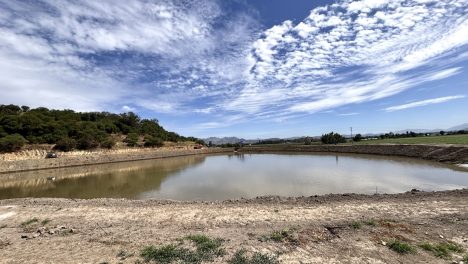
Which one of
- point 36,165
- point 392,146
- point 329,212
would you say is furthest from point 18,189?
point 392,146

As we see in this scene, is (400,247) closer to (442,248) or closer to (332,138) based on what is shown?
(442,248)

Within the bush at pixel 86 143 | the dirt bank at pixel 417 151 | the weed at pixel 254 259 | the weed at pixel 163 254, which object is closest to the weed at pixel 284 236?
the weed at pixel 254 259

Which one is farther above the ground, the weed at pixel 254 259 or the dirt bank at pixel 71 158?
the dirt bank at pixel 71 158


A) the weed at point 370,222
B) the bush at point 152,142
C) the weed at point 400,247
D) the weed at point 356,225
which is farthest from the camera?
the bush at point 152,142

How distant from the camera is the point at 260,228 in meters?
8.04

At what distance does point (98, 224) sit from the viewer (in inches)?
369

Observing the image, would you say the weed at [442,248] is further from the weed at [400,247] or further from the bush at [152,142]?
the bush at [152,142]

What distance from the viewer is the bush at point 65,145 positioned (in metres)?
47.9

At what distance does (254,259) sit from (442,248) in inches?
148

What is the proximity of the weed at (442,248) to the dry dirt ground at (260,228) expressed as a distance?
0.09 metres

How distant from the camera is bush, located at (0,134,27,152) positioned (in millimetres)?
40125

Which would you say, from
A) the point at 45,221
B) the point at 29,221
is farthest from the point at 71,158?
the point at 45,221

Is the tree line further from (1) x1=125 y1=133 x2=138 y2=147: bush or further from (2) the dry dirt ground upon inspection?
(2) the dry dirt ground

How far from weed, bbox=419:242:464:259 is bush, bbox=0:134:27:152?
159 ft
